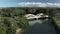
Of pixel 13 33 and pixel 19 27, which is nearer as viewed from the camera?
pixel 13 33

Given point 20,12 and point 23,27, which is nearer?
point 23,27

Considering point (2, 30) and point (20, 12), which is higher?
point (2, 30)

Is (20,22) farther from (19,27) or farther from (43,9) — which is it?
(43,9)

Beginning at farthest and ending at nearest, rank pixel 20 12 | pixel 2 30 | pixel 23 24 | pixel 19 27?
pixel 20 12
pixel 23 24
pixel 19 27
pixel 2 30

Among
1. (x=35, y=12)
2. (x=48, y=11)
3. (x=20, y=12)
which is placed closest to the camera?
(x=20, y=12)

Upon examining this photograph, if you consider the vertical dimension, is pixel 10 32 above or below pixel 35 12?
above

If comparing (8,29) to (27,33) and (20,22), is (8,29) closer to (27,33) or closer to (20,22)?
(27,33)

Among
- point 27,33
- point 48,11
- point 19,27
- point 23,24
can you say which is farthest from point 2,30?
point 48,11

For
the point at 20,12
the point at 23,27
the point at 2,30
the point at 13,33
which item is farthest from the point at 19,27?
the point at 20,12

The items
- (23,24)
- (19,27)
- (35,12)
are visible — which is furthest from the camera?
(35,12)
